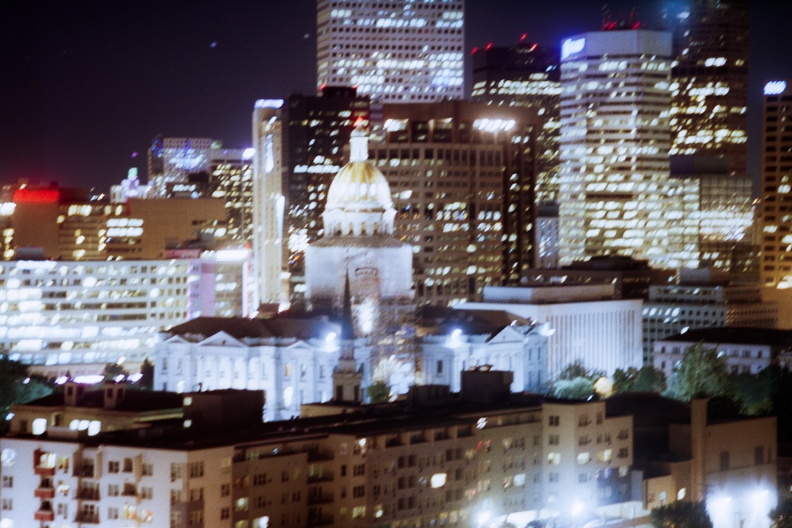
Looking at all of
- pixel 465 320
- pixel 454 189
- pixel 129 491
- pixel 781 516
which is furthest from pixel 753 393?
pixel 454 189

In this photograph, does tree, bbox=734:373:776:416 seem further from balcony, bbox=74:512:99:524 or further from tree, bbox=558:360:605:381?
balcony, bbox=74:512:99:524

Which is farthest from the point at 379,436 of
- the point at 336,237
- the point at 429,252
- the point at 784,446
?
the point at 429,252

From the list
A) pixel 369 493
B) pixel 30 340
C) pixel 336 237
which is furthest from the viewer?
pixel 30 340

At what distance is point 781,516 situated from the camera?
84.4 metres

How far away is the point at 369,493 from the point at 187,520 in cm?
844

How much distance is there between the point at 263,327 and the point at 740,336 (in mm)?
35443

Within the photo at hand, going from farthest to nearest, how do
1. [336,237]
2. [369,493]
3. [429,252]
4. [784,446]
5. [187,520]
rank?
[429,252], [336,237], [784,446], [369,493], [187,520]

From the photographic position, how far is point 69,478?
2933 inches

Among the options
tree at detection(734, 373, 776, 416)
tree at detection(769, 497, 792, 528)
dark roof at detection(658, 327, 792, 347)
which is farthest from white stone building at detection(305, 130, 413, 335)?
tree at detection(769, 497, 792, 528)

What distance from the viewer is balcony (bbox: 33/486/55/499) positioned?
74812mm

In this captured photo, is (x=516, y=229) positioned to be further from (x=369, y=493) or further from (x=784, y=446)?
(x=369, y=493)

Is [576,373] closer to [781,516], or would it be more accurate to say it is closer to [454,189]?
[781,516]

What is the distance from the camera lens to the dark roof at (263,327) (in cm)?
12244

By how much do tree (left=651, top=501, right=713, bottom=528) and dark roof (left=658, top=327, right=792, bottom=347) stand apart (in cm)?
6032
